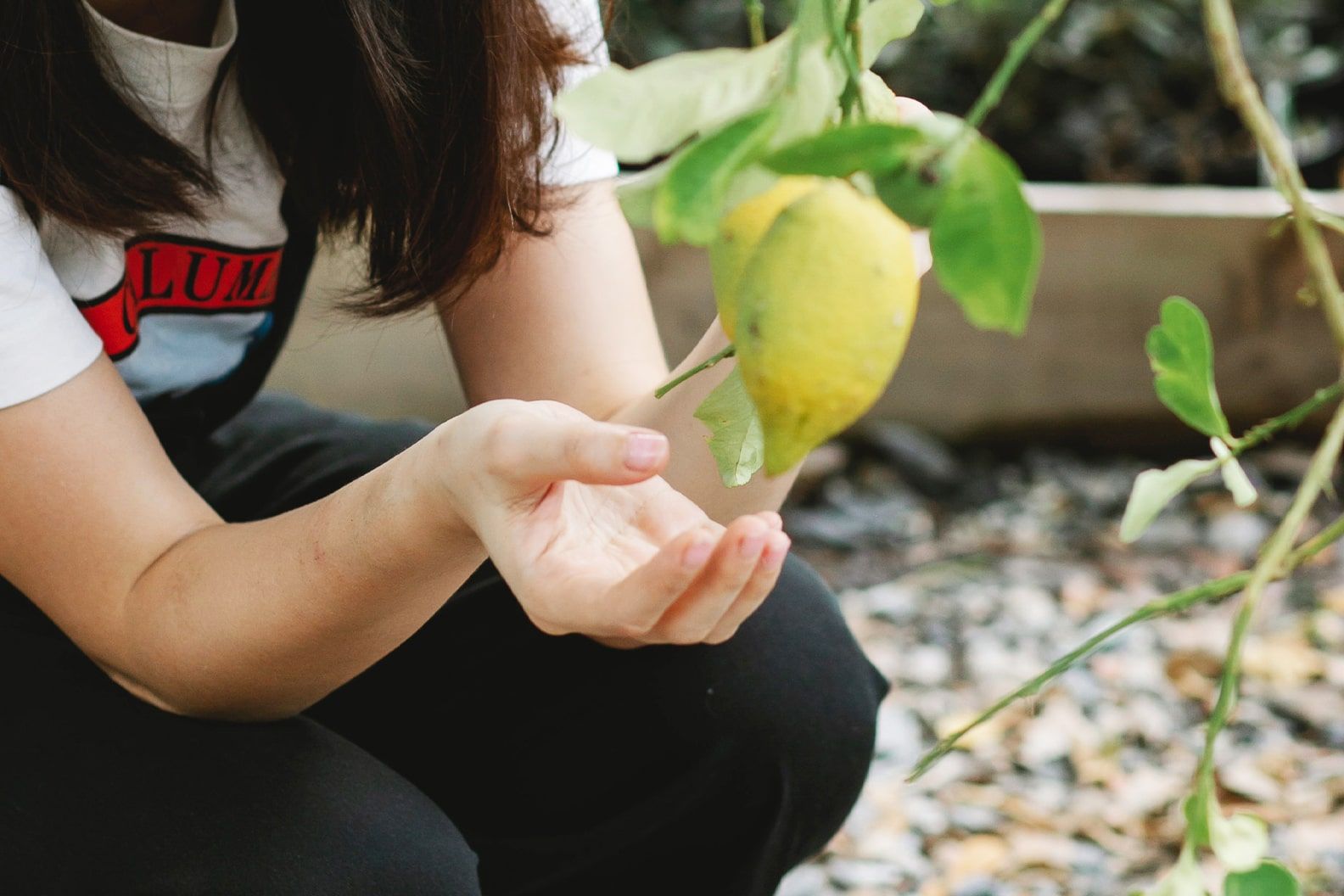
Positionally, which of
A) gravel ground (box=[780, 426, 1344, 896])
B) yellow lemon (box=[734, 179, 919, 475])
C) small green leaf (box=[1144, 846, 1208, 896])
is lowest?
gravel ground (box=[780, 426, 1344, 896])

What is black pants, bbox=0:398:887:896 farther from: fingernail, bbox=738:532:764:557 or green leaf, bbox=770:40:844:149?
green leaf, bbox=770:40:844:149

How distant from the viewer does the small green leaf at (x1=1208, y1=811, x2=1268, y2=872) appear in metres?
0.31

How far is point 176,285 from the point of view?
35.5 inches

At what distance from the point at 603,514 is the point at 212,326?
1.50 feet

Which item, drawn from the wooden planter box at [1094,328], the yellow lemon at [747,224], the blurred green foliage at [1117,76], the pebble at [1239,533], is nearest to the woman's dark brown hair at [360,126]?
the yellow lemon at [747,224]

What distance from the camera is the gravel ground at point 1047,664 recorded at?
4.33 feet

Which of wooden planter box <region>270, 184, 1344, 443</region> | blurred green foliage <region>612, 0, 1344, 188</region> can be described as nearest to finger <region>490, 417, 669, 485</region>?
wooden planter box <region>270, 184, 1344, 443</region>

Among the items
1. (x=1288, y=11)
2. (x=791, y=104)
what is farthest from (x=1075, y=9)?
(x=791, y=104)

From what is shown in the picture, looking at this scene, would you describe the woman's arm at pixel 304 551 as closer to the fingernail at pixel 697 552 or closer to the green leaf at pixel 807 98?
the fingernail at pixel 697 552

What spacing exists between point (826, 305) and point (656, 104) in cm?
6

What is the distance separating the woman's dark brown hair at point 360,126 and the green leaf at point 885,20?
16.6 inches

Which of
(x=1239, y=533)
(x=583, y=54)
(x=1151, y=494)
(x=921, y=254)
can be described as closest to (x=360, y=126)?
(x=583, y=54)

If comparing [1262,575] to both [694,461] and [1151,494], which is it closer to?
[1151,494]

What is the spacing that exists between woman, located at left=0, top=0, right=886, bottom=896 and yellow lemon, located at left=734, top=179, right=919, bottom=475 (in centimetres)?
17
